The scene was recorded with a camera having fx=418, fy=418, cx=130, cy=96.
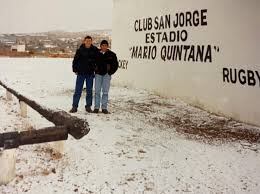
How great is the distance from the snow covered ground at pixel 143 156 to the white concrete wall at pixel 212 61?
1.66 ft

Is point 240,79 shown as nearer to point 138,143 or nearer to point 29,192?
point 138,143

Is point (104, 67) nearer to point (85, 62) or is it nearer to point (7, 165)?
point (85, 62)

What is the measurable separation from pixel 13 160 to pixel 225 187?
274cm

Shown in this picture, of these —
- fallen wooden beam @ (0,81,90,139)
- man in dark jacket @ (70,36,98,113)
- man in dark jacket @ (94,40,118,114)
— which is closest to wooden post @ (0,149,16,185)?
fallen wooden beam @ (0,81,90,139)

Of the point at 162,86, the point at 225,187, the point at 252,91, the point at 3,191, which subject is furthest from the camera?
the point at 162,86

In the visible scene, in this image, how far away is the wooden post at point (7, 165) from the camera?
4.91m

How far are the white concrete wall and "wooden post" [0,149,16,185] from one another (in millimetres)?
5762

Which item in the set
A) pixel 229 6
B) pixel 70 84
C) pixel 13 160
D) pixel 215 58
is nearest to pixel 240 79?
pixel 215 58

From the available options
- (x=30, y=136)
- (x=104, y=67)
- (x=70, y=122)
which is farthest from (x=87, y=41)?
(x=30, y=136)

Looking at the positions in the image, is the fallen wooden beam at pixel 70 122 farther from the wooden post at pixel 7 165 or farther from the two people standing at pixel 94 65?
the two people standing at pixel 94 65

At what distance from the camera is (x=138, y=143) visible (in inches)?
291

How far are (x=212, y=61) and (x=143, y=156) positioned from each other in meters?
4.56

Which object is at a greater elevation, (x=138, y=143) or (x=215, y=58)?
(x=215, y=58)

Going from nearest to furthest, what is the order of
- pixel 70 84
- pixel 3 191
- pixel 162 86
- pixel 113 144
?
pixel 3 191 < pixel 113 144 < pixel 162 86 < pixel 70 84
